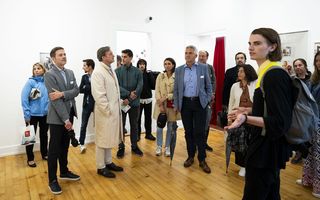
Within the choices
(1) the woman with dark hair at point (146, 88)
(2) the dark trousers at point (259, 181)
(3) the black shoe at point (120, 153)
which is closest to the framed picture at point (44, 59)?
(1) the woman with dark hair at point (146, 88)

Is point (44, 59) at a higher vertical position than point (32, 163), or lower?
higher

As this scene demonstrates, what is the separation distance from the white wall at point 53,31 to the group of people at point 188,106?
2.39 feet

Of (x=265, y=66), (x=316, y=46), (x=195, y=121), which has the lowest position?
(x=195, y=121)

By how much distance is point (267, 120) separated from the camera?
140cm

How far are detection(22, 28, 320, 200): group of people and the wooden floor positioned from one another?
0.15 m

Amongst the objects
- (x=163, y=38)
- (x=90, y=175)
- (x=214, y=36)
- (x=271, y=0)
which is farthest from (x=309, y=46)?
(x=90, y=175)

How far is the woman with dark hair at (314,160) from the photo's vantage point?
2.92m

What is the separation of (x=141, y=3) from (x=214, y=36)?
186 centimetres

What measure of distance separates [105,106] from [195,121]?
126 centimetres

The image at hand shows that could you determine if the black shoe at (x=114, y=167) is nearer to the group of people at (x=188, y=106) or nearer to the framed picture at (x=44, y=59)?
the group of people at (x=188, y=106)

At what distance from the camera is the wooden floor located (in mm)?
2992

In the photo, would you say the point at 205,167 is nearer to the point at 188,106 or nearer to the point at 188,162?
the point at 188,162

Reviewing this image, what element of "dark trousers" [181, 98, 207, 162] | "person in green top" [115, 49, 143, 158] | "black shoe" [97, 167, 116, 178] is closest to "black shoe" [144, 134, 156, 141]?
"person in green top" [115, 49, 143, 158]

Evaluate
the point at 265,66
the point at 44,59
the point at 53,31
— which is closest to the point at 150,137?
the point at 44,59
